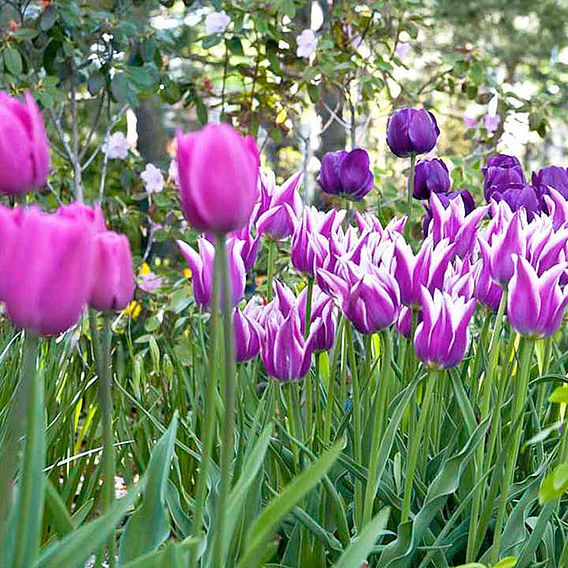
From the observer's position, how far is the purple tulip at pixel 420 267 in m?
1.20

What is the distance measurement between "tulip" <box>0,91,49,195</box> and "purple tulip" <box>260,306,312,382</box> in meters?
0.50

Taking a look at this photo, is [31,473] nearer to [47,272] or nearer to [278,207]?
[47,272]

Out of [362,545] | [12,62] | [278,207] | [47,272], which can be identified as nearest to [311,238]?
[278,207]

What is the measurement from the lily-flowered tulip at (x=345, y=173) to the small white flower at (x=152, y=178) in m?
1.84

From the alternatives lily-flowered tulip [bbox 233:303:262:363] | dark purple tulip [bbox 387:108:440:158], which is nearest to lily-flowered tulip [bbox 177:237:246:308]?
lily-flowered tulip [bbox 233:303:262:363]

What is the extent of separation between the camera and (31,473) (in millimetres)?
731

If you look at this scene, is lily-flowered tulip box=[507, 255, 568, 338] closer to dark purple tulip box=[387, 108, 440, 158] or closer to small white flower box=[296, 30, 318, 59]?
dark purple tulip box=[387, 108, 440, 158]

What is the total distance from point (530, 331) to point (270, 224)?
50 cm

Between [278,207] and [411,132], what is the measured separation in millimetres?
349

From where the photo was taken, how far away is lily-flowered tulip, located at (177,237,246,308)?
1.15 metres

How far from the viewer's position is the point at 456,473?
1199 millimetres

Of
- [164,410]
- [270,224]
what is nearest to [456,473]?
[270,224]

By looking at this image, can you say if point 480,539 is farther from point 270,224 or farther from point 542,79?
point 542,79

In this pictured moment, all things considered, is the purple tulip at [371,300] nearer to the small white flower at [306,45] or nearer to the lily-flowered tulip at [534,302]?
the lily-flowered tulip at [534,302]
